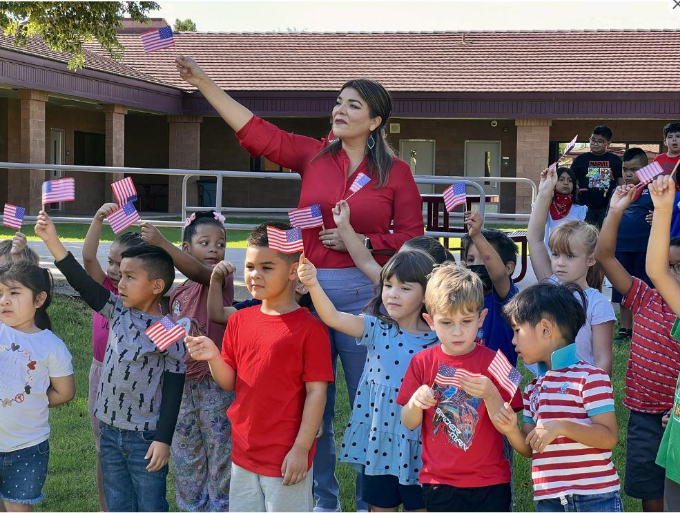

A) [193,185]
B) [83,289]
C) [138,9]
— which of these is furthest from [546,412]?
[193,185]

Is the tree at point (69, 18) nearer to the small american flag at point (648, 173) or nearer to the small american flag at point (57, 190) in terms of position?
the small american flag at point (57, 190)

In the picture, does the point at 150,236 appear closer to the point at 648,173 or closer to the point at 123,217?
the point at 123,217

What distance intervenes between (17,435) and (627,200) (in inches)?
103

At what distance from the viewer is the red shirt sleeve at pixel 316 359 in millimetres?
3250

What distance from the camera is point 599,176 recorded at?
918 cm

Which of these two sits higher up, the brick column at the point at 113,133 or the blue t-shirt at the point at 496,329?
the brick column at the point at 113,133

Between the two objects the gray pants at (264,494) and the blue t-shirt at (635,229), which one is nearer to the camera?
the gray pants at (264,494)

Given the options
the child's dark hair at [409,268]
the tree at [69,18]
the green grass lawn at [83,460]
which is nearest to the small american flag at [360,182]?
the child's dark hair at [409,268]

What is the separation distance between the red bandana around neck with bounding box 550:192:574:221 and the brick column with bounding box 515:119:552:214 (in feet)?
53.8

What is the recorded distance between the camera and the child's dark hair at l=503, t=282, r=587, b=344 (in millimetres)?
3012

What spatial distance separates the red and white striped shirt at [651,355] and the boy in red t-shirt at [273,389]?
140cm

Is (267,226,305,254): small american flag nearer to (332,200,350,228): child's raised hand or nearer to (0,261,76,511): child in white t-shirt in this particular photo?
(332,200,350,228): child's raised hand

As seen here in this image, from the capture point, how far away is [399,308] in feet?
11.2

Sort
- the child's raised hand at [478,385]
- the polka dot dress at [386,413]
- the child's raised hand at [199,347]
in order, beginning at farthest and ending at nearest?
the polka dot dress at [386,413] < the child's raised hand at [199,347] < the child's raised hand at [478,385]
